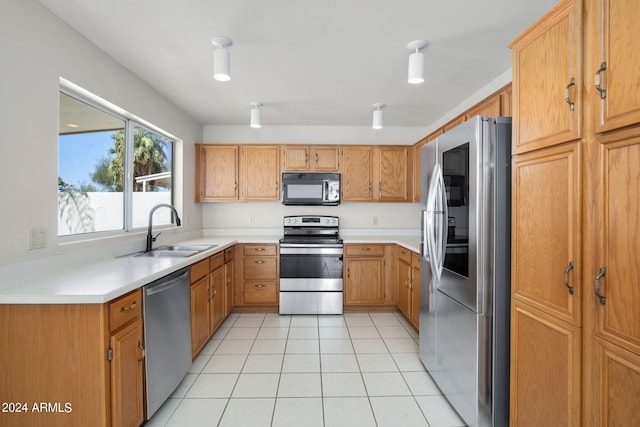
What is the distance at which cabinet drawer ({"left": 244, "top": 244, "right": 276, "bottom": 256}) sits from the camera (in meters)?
→ 3.58

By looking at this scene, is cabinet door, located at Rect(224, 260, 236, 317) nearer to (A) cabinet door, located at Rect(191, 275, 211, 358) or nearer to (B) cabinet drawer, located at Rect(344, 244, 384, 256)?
(A) cabinet door, located at Rect(191, 275, 211, 358)

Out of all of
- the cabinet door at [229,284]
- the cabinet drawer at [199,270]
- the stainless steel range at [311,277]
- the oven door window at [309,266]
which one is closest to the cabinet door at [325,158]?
the stainless steel range at [311,277]

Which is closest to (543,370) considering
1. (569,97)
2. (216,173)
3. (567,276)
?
(567,276)

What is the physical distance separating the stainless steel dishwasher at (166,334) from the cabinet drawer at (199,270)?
12 centimetres

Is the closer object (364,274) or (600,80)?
(600,80)

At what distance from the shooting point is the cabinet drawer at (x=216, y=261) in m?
2.80

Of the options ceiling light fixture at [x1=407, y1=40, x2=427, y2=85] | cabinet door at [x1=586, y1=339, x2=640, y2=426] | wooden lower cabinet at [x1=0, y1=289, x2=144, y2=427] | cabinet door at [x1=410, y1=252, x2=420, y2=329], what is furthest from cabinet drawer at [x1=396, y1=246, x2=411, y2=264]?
wooden lower cabinet at [x1=0, y1=289, x2=144, y2=427]

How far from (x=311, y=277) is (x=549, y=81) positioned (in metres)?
2.89

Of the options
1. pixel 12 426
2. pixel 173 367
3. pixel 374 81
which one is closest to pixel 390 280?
pixel 374 81

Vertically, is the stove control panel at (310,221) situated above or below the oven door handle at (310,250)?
above

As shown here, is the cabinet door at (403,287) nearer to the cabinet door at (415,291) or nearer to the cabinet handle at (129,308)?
the cabinet door at (415,291)

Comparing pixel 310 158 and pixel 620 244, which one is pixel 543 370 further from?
pixel 310 158

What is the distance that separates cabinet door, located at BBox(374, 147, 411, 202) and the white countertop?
261 cm

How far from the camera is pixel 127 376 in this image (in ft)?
4.86
